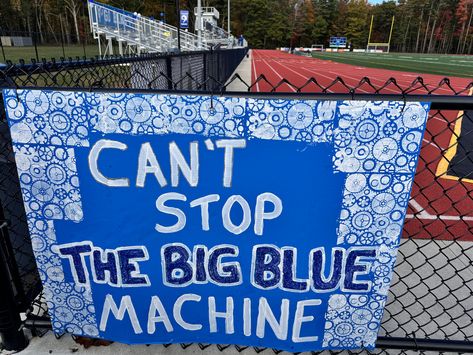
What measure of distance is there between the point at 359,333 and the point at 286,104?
139 centimetres

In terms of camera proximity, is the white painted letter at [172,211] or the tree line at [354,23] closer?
the white painted letter at [172,211]

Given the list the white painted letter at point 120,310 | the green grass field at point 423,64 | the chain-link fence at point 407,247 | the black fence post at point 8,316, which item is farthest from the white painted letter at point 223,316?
the green grass field at point 423,64

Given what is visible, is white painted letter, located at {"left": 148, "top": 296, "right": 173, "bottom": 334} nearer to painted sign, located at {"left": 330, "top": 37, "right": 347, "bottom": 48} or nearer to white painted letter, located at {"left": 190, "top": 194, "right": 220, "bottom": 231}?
white painted letter, located at {"left": 190, "top": 194, "right": 220, "bottom": 231}

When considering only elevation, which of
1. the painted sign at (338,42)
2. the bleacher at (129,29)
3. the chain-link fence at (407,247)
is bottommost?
the chain-link fence at (407,247)

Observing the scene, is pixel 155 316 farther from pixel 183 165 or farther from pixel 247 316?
pixel 183 165

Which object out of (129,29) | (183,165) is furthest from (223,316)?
(129,29)

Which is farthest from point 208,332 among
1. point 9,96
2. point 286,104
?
point 9,96

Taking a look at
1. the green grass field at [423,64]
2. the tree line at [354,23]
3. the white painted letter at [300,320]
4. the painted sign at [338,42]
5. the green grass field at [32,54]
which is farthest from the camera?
the tree line at [354,23]

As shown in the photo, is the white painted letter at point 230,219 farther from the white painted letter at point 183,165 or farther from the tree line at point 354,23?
the tree line at point 354,23

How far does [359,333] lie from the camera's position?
198 cm

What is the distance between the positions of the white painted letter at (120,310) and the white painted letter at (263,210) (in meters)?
0.88

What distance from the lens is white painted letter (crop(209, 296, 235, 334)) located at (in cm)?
195

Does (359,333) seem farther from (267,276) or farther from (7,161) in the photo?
(7,161)

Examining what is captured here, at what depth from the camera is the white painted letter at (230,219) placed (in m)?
1.70
